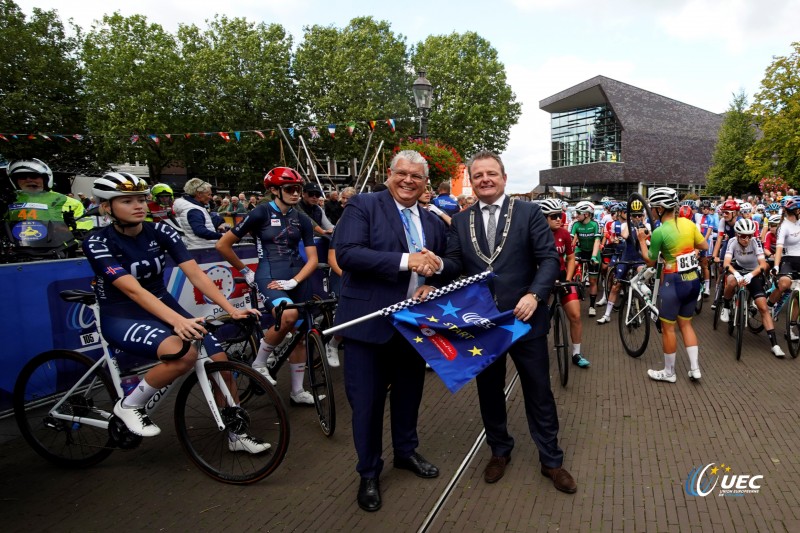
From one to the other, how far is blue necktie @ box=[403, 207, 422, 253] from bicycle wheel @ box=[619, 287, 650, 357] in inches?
170

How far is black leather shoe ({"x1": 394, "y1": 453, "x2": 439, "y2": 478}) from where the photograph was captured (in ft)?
11.4

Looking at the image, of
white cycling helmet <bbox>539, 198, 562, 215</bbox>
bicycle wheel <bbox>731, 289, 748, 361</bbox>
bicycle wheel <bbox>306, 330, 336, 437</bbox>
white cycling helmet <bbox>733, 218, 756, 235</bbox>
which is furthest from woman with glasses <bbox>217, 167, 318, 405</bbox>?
white cycling helmet <bbox>733, 218, 756, 235</bbox>

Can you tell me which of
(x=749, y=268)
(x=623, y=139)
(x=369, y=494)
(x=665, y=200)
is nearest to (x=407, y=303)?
(x=369, y=494)

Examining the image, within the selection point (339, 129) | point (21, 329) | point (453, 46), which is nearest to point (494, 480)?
point (21, 329)

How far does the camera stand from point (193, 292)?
6508 mm

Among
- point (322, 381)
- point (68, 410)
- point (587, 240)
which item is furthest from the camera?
point (587, 240)

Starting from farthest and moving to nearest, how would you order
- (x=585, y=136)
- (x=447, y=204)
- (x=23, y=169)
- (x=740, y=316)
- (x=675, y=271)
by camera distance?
1. (x=585, y=136)
2. (x=447, y=204)
3. (x=740, y=316)
4. (x=23, y=169)
5. (x=675, y=271)

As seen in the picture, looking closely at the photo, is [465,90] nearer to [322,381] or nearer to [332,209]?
[332,209]

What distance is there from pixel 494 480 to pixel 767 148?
3341cm

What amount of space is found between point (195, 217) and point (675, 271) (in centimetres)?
595

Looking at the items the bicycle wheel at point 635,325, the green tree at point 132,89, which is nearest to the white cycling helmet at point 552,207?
the bicycle wheel at point 635,325

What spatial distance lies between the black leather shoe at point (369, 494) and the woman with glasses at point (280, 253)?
5.95ft

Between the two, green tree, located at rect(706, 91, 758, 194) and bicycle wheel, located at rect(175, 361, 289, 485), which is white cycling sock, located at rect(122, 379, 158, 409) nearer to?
bicycle wheel, located at rect(175, 361, 289, 485)

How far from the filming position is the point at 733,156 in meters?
49.2
